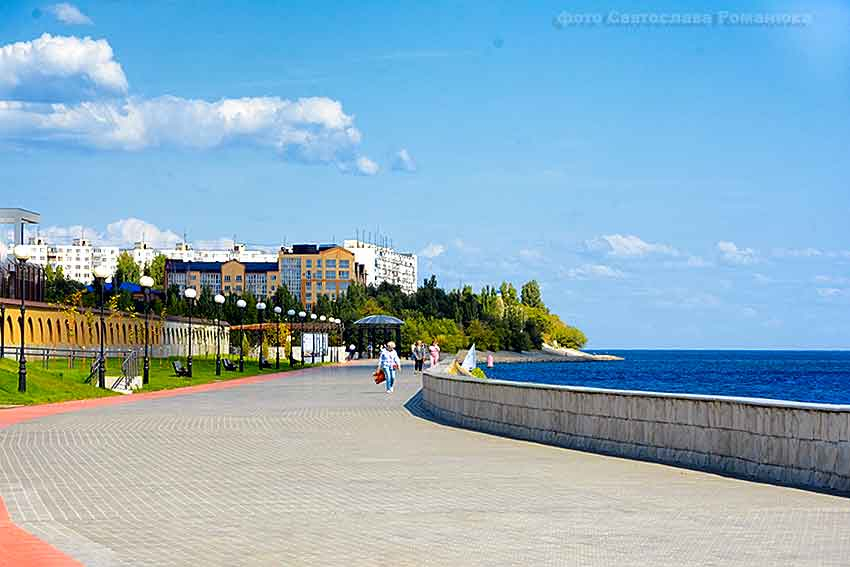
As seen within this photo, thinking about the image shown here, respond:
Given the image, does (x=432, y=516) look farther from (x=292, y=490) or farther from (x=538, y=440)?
(x=538, y=440)

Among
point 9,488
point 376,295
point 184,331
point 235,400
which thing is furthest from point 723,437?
point 376,295

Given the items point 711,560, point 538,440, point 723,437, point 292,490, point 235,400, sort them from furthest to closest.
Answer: point 235,400
point 538,440
point 723,437
point 292,490
point 711,560

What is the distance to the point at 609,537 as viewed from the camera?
9.47 metres

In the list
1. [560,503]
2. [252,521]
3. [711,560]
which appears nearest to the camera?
[711,560]

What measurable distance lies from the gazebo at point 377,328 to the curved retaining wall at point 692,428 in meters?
54.5

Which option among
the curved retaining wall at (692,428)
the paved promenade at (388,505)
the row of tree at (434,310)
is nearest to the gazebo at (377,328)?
the row of tree at (434,310)

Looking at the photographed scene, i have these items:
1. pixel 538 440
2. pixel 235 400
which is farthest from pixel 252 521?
pixel 235 400

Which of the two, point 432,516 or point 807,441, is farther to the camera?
point 807,441

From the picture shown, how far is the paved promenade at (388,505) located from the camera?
349 inches

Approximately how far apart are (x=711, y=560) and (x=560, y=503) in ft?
10.3

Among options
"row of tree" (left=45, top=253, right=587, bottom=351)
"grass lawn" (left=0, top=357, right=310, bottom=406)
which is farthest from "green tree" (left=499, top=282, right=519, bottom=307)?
"grass lawn" (left=0, top=357, right=310, bottom=406)

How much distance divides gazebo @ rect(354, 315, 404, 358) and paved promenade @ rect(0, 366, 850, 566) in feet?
182

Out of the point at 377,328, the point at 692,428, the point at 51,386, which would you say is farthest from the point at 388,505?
the point at 377,328

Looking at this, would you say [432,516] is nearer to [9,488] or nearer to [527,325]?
[9,488]
